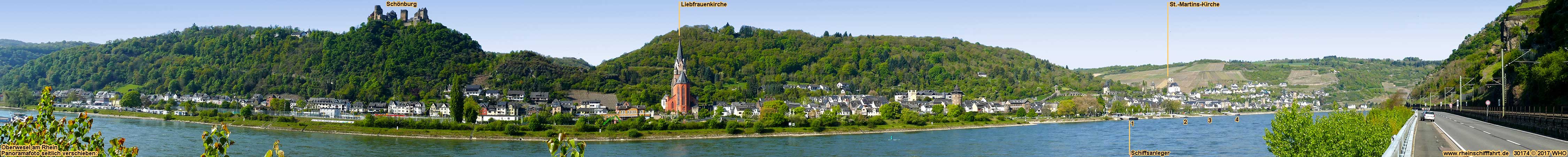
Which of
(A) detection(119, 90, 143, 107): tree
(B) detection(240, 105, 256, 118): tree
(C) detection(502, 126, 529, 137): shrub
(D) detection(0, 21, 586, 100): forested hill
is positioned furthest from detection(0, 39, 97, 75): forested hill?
(C) detection(502, 126, 529, 137): shrub

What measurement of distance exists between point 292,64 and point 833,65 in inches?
2175

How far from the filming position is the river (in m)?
37.4

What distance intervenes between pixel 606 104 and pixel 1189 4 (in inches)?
2452

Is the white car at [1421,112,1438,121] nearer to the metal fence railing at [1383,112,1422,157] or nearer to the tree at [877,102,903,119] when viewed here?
the metal fence railing at [1383,112,1422,157]

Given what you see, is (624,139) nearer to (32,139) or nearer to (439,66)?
(32,139)

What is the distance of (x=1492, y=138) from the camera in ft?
57.7

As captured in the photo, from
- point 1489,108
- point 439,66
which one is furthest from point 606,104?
point 1489,108

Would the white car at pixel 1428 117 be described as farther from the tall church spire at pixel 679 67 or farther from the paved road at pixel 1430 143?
the tall church spire at pixel 679 67

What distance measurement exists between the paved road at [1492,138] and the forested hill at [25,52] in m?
137

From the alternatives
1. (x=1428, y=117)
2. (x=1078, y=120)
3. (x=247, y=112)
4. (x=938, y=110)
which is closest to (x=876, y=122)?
(x=938, y=110)

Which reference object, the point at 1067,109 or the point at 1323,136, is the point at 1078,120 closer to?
the point at 1067,109

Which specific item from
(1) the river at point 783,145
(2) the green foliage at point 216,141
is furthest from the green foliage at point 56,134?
(1) the river at point 783,145

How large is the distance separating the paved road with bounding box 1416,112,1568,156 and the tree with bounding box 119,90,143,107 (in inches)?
3234

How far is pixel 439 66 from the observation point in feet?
315
